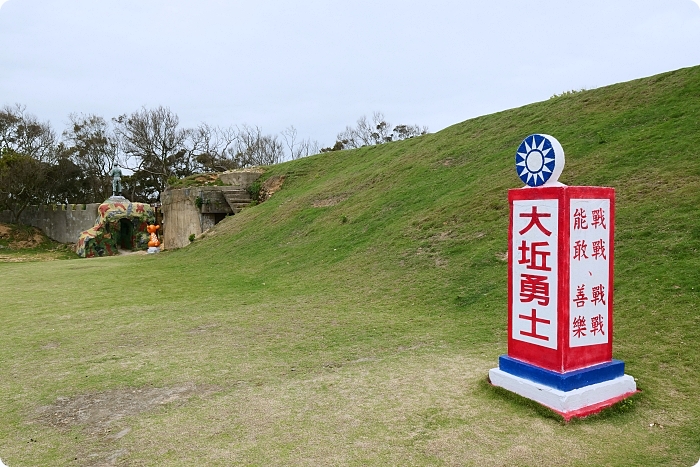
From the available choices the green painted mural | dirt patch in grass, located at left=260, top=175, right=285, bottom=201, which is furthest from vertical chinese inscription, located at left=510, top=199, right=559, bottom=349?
the green painted mural

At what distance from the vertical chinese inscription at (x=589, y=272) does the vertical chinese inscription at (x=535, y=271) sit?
0.42 ft

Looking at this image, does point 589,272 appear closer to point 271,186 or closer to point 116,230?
point 271,186

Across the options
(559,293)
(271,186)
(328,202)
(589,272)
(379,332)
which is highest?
(271,186)

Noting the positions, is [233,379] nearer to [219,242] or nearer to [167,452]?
[167,452]

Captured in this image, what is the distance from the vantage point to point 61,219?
3059 centimetres

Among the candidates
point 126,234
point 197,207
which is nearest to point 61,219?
point 126,234

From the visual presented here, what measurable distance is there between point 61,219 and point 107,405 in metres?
30.2

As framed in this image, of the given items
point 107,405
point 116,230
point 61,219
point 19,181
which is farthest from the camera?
point 19,181

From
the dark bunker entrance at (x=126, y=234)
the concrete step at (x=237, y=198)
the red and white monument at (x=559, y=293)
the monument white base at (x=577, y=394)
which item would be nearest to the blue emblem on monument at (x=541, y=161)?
the red and white monument at (x=559, y=293)

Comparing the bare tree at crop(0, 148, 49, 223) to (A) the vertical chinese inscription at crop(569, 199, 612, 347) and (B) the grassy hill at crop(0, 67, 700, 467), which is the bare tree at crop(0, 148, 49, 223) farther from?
(A) the vertical chinese inscription at crop(569, 199, 612, 347)

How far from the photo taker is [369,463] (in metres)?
3.17

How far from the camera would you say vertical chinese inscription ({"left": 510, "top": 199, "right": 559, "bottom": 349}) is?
394cm

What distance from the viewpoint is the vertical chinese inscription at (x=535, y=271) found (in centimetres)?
394

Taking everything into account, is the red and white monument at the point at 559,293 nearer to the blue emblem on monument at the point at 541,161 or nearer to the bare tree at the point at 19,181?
the blue emblem on monument at the point at 541,161
